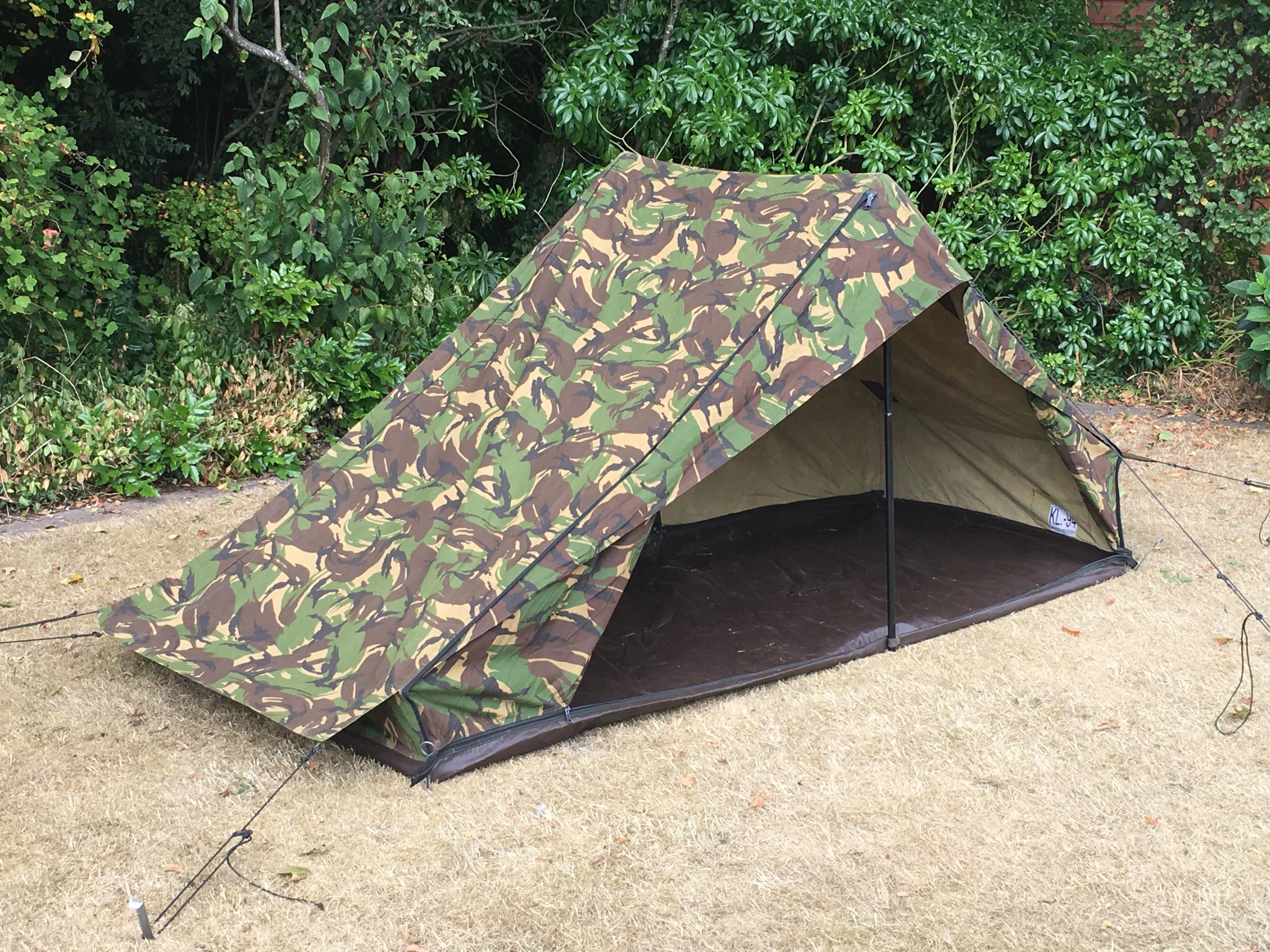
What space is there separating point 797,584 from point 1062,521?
3.40 feet

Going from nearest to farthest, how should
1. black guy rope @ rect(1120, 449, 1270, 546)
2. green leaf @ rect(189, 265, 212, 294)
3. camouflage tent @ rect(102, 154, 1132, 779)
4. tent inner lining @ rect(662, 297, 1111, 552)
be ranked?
1. camouflage tent @ rect(102, 154, 1132, 779)
2. tent inner lining @ rect(662, 297, 1111, 552)
3. black guy rope @ rect(1120, 449, 1270, 546)
4. green leaf @ rect(189, 265, 212, 294)

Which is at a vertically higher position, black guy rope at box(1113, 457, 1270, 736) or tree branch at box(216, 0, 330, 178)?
tree branch at box(216, 0, 330, 178)

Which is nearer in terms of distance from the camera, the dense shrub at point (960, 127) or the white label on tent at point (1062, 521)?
the white label on tent at point (1062, 521)

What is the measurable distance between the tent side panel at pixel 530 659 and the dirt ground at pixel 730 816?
0.46ft

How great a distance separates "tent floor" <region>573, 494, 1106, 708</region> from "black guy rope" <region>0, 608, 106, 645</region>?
1674 millimetres

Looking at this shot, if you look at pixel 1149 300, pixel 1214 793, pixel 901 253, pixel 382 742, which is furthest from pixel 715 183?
pixel 1149 300

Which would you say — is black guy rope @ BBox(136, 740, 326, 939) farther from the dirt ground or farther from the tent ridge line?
the tent ridge line

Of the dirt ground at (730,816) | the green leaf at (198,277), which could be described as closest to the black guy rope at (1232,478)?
the dirt ground at (730,816)

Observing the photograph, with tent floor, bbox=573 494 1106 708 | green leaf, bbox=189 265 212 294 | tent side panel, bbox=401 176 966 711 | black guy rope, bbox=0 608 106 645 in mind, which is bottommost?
Result: black guy rope, bbox=0 608 106 645

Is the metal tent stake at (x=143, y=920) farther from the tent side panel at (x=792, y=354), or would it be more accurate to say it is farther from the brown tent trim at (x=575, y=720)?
the tent side panel at (x=792, y=354)

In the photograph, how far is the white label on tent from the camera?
4375 mm

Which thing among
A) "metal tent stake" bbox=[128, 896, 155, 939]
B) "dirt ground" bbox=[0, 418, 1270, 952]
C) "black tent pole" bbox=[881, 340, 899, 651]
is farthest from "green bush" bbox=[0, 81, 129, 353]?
"black tent pole" bbox=[881, 340, 899, 651]

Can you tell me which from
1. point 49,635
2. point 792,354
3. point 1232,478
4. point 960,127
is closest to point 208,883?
point 49,635

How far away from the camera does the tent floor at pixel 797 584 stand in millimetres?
3588
